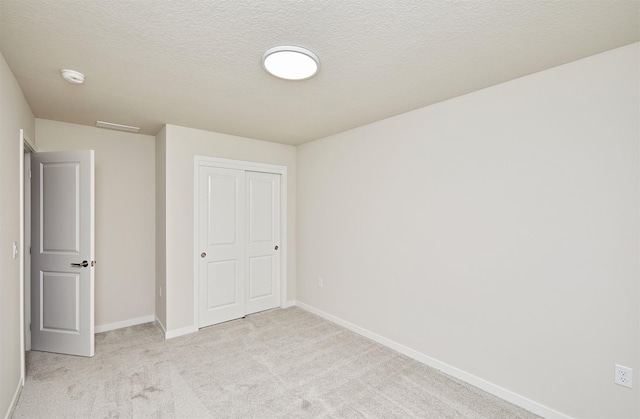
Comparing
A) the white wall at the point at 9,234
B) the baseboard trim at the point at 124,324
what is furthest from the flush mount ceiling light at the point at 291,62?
the baseboard trim at the point at 124,324

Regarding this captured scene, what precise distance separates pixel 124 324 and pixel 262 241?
1965mm

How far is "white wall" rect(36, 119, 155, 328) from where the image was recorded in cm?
364

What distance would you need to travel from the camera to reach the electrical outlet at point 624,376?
1.83m

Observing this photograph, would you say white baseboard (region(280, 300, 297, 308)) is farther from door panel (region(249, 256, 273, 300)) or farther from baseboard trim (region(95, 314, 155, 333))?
baseboard trim (region(95, 314, 155, 333))

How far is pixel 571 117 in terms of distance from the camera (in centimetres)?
204

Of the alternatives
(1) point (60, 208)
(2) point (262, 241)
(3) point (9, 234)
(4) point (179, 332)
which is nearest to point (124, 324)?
(4) point (179, 332)

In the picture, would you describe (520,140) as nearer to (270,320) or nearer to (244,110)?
(244,110)

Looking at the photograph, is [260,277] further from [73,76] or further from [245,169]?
[73,76]

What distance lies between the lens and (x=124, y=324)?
12.5ft

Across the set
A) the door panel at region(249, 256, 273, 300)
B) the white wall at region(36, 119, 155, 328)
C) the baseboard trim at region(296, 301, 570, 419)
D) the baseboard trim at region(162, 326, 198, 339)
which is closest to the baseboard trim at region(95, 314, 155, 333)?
the white wall at region(36, 119, 155, 328)

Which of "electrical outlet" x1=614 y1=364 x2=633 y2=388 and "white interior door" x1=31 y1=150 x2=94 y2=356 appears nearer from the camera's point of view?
"electrical outlet" x1=614 y1=364 x2=633 y2=388

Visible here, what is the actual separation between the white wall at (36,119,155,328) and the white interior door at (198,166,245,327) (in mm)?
805

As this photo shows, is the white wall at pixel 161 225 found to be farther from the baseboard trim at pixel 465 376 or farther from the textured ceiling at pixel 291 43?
the baseboard trim at pixel 465 376

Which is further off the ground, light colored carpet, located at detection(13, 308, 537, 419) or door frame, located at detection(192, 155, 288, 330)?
door frame, located at detection(192, 155, 288, 330)
